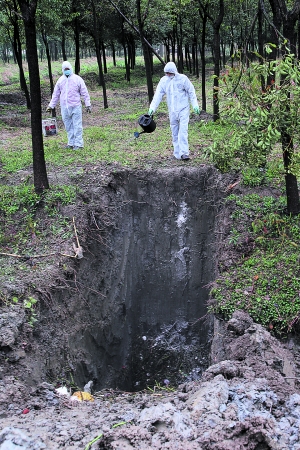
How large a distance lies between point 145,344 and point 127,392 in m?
1.40

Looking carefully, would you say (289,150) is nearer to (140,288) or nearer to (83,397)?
(140,288)

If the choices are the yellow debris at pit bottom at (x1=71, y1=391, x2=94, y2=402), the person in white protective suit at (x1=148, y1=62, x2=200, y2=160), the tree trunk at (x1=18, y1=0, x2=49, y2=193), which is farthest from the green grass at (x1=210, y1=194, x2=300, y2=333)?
the tree trunk at (x1=18, y1=0, x2=49, y2=193)

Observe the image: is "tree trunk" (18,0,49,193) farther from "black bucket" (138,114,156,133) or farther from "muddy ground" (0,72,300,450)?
"black bucket" (138,114,156,133)

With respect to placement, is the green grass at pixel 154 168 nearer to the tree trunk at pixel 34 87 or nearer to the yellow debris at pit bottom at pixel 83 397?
the tree trunk at pixel 34 87

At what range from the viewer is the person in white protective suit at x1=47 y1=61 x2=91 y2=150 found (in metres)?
9.79

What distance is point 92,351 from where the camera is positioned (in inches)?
230

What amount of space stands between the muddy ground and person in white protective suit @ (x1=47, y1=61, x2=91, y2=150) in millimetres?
3196

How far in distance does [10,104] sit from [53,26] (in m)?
3.93

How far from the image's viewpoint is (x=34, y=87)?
6863 millimetres

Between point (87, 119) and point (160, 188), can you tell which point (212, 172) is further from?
point (87, 119)

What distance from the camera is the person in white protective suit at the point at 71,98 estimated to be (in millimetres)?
9789

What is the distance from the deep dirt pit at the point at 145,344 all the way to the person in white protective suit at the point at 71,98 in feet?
6.93

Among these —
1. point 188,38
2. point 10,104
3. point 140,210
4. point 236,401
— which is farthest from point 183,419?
point 188,38

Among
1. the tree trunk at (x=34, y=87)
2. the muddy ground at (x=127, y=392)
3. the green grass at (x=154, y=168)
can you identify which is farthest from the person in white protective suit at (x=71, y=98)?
the muddy ground at (x=127, y=392)
